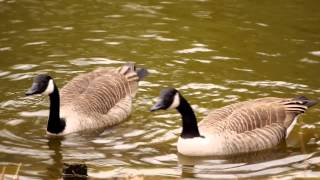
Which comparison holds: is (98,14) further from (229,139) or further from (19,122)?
(229,139)

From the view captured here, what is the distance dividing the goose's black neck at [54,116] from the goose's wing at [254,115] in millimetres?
2054

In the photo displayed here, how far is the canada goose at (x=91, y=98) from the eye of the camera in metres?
12.0

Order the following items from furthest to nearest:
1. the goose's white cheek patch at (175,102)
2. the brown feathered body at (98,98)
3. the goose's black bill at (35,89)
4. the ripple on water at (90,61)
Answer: the ripple on water at (90,61) < the brown feathered body at (98,98) < the goose's black bill at (35,89) < the goose's white cheek patch at (175,102)

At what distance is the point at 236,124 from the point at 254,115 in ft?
1.18

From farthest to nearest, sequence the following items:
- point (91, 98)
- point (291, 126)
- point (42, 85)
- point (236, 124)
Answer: point (91, 98), point (291, 126), point (42, 85), point (236, 124)

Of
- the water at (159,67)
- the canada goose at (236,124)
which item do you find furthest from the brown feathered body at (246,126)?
the water at (159,67)

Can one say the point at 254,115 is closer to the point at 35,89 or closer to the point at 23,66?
the point at 35,89

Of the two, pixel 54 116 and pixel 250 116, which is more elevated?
pixel 250 116

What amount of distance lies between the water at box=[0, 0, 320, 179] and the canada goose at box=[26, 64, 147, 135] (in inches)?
7.9

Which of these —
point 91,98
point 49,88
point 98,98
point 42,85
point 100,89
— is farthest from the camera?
point 100,89

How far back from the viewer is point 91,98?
12742mm

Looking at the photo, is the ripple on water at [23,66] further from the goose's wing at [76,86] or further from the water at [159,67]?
the goose's wing at [76,86]

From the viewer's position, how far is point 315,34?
15820 millimetres

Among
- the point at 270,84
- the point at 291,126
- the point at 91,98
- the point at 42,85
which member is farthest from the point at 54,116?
the point at 270,84
